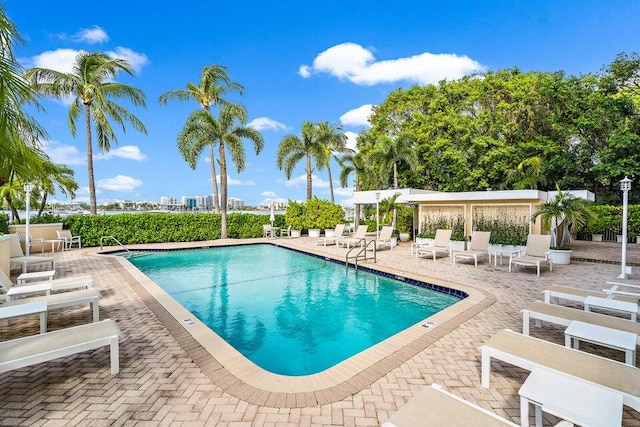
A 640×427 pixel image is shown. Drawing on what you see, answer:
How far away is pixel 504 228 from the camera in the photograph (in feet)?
39.6

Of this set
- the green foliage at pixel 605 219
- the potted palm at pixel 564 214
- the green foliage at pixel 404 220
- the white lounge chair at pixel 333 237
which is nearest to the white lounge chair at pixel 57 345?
the white lounge chair at pixel 333 237

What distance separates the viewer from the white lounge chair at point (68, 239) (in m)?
13.1

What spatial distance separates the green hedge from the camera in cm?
1431

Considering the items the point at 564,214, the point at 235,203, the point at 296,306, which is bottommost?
the point at 296,306

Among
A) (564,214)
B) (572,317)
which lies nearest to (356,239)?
(564,214)

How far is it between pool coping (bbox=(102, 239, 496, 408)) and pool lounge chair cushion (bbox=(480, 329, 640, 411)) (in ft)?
3.37

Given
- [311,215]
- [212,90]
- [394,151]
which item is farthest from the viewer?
[212,90]

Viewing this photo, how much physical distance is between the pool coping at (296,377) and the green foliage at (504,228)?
22.4ft

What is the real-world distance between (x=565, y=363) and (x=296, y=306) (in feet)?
16.0

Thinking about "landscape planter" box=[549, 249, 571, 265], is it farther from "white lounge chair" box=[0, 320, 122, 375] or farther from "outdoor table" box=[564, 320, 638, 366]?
"white lounge chair" box=[0, 320, 122, 375]

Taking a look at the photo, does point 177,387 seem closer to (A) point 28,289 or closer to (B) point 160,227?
(A) point 28,289

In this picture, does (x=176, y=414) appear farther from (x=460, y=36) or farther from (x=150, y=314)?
(x=460, y=36)

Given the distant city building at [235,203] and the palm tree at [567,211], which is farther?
the distant city building at [235,203]

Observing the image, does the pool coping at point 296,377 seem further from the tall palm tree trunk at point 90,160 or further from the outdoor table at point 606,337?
the tall palm tree trunk at point 90,160
